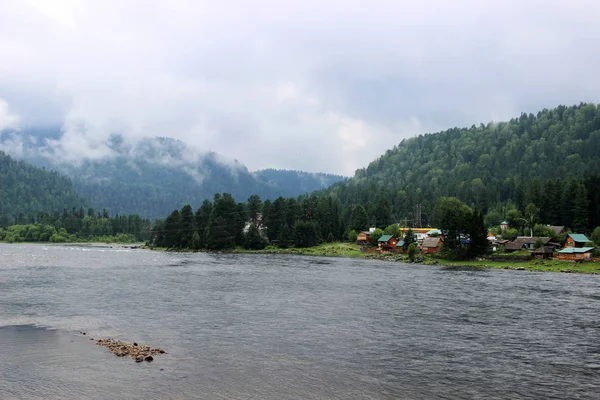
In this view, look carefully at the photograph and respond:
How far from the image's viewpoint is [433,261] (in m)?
113

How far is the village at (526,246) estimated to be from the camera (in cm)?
10325

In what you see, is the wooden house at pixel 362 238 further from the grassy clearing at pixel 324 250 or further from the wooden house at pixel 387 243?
the wooden house at pixel 387 243

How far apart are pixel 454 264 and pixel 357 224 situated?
68375 mm

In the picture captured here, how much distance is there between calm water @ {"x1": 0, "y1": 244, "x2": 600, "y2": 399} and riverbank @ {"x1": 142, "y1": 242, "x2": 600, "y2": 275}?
27076mm

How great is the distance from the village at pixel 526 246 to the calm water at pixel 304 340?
38.7m

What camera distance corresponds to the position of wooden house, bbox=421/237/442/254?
12825cm

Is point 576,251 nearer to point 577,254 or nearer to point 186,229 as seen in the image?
point 577,254

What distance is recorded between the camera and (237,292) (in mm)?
62469

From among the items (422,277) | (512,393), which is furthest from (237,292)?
(512,393)

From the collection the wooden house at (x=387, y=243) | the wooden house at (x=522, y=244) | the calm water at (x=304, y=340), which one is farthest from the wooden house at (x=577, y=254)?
the wooden house at (x=387, y=243)

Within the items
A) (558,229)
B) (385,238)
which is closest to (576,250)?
(558,229)

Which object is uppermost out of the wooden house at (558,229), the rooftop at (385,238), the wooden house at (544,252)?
the wooden house at (558,229)

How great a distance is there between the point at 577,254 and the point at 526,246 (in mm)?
18437

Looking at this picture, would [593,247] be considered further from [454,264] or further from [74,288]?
[74,288]
